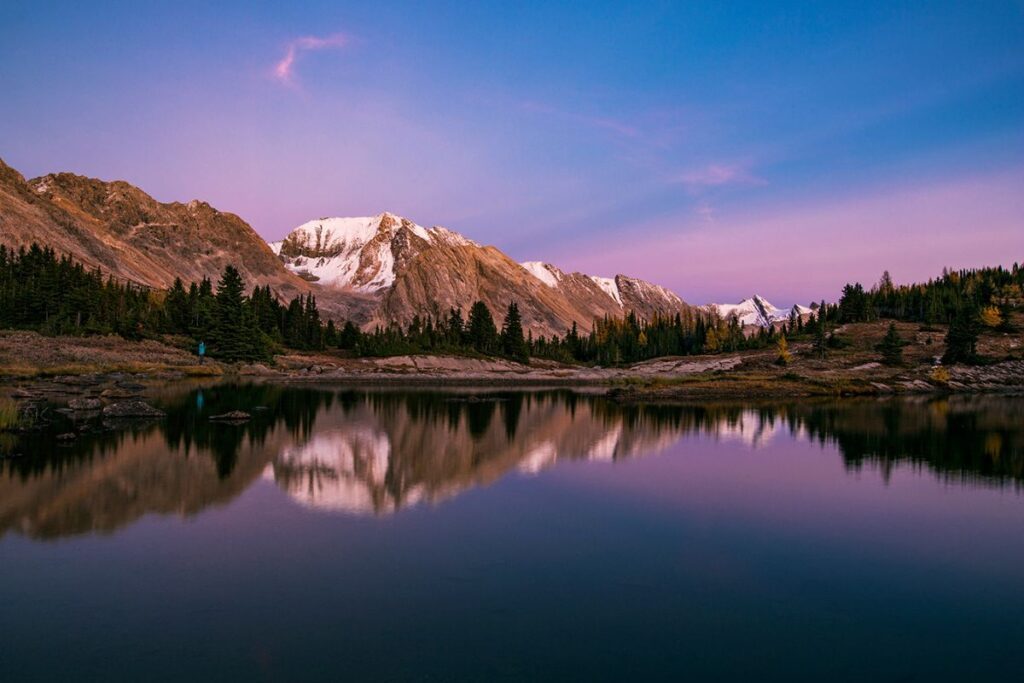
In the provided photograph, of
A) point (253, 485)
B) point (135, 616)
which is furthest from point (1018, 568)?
point (253, 485)

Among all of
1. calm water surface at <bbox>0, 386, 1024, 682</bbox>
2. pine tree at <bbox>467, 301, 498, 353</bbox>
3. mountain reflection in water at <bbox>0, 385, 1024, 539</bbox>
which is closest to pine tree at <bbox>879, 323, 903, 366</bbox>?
mountain reflection in water at <bbox>0, 385, 1024, 539</bbox>

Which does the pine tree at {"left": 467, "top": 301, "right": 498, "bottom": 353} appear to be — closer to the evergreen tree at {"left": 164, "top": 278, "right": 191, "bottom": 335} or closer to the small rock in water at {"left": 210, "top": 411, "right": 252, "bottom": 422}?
the evergreen tree at {"left": 164, "top": 278, "right": 191, "bottom": 335}

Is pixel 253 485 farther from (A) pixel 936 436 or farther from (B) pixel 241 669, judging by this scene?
(A) pixel 936 436

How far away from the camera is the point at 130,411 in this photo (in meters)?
40.1

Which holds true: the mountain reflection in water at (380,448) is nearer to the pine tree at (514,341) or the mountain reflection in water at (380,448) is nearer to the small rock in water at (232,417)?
the small rock in water at (232,417)

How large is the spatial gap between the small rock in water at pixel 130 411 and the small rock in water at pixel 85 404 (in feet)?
8.45

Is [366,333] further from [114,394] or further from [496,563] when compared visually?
[496,563]

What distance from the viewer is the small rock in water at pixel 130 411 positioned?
129ft

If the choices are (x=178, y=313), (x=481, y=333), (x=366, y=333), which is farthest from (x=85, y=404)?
(x=366, y=333)

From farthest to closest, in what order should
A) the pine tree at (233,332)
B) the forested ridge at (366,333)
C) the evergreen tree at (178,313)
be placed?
the evergreen tree at (178,313) < the pine tree at (233,332) < the forested ridge at (366,333)

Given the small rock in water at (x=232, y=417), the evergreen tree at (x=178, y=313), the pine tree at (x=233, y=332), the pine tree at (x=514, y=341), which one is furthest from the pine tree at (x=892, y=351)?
the evergreen tree at (x=178, y=313)

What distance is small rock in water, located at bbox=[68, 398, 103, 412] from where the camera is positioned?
136ft

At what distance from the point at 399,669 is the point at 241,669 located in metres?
2.47

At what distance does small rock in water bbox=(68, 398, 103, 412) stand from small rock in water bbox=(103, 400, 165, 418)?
258 centimetres
